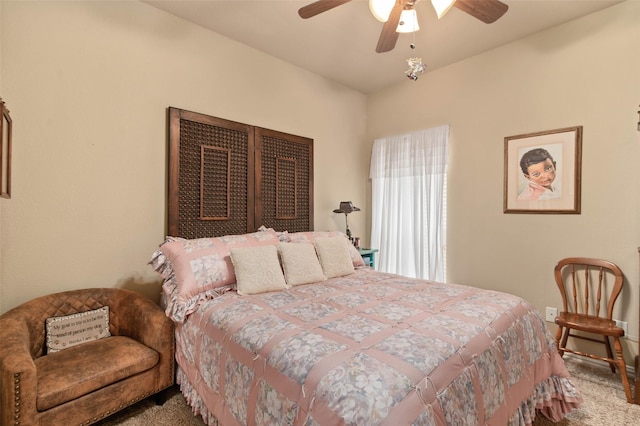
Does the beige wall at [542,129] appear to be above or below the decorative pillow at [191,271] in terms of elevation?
above

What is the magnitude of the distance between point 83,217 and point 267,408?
1900 mm

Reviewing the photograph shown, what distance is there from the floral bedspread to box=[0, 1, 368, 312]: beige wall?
987mm

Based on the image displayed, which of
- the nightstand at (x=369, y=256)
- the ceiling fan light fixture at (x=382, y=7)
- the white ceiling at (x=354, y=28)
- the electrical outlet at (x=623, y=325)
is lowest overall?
the electrical outlet at (x=623, y=325)

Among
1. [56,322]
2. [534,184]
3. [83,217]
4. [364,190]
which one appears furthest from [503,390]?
[364,190]

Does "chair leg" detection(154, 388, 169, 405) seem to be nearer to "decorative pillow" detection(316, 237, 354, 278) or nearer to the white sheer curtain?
"decorative pillow" detection(316, 237, 354, 278)

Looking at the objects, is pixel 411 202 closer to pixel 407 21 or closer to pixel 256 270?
pixel 407 21

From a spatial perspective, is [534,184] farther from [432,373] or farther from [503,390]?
[432,373]

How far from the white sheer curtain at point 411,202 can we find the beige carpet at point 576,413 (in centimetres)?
154

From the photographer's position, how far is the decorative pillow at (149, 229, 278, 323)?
192 cm

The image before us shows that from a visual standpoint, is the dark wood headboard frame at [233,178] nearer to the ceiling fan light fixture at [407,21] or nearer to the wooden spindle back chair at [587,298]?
the ceiling fan light fixture at [407,21]

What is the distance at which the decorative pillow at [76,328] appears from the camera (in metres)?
1.84

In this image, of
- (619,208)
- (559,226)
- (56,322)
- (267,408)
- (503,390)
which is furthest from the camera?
(559,226)

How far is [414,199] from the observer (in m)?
3.70

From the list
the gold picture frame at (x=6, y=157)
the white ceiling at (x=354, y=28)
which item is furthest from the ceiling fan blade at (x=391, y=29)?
the gold picture frame at (x=6, y=157)
